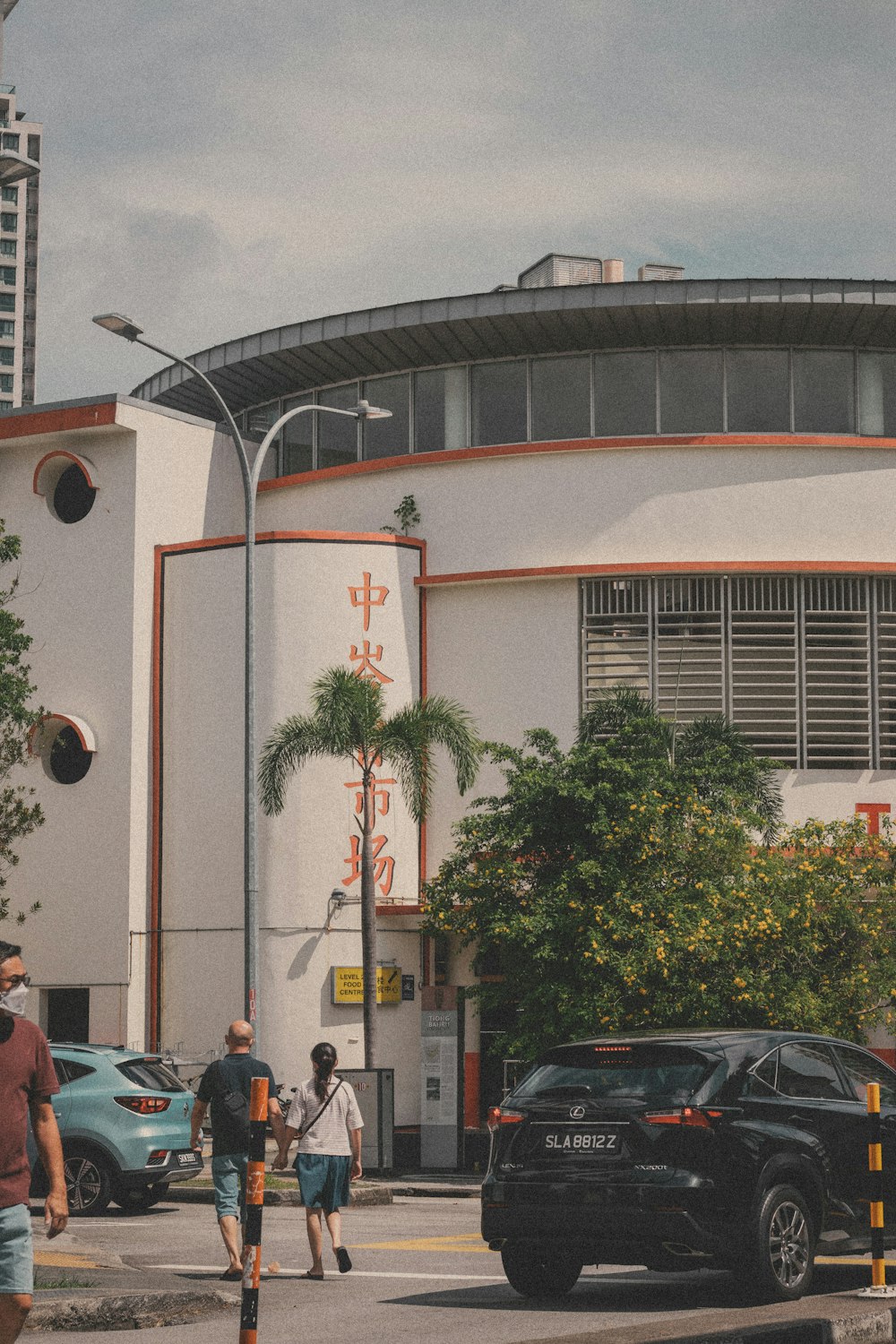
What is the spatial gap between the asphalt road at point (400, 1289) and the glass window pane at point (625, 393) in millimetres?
17345

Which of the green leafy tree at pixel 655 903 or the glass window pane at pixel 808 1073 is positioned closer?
the glass window pane at pixel 808 1073

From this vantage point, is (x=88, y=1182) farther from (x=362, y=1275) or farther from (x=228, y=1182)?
(x=228, y=1182)

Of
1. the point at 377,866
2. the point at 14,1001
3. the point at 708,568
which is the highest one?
the point at 708,568

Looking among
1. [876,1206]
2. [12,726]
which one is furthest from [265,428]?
[876,1206]

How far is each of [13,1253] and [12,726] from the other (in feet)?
77.9

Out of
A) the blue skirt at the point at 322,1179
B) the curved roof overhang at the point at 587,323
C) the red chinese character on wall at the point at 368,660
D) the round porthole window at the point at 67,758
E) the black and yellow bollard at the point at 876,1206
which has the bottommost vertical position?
the blue skirt at the point at 322,1179

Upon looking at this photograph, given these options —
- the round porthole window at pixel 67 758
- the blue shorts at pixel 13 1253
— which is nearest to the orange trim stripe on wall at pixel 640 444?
the round porthole window at pixel 67 758

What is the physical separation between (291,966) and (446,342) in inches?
424

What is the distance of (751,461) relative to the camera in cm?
3123

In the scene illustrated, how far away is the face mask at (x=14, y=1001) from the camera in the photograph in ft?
24.3

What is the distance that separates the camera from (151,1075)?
18984 millimetres

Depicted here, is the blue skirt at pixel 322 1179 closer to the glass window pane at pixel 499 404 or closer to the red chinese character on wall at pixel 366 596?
the red chinese character on wall at pixel 366 596

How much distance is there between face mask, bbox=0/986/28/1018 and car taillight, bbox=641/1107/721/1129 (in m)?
4.06

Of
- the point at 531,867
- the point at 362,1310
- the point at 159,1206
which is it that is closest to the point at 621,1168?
the point at 362,1310
